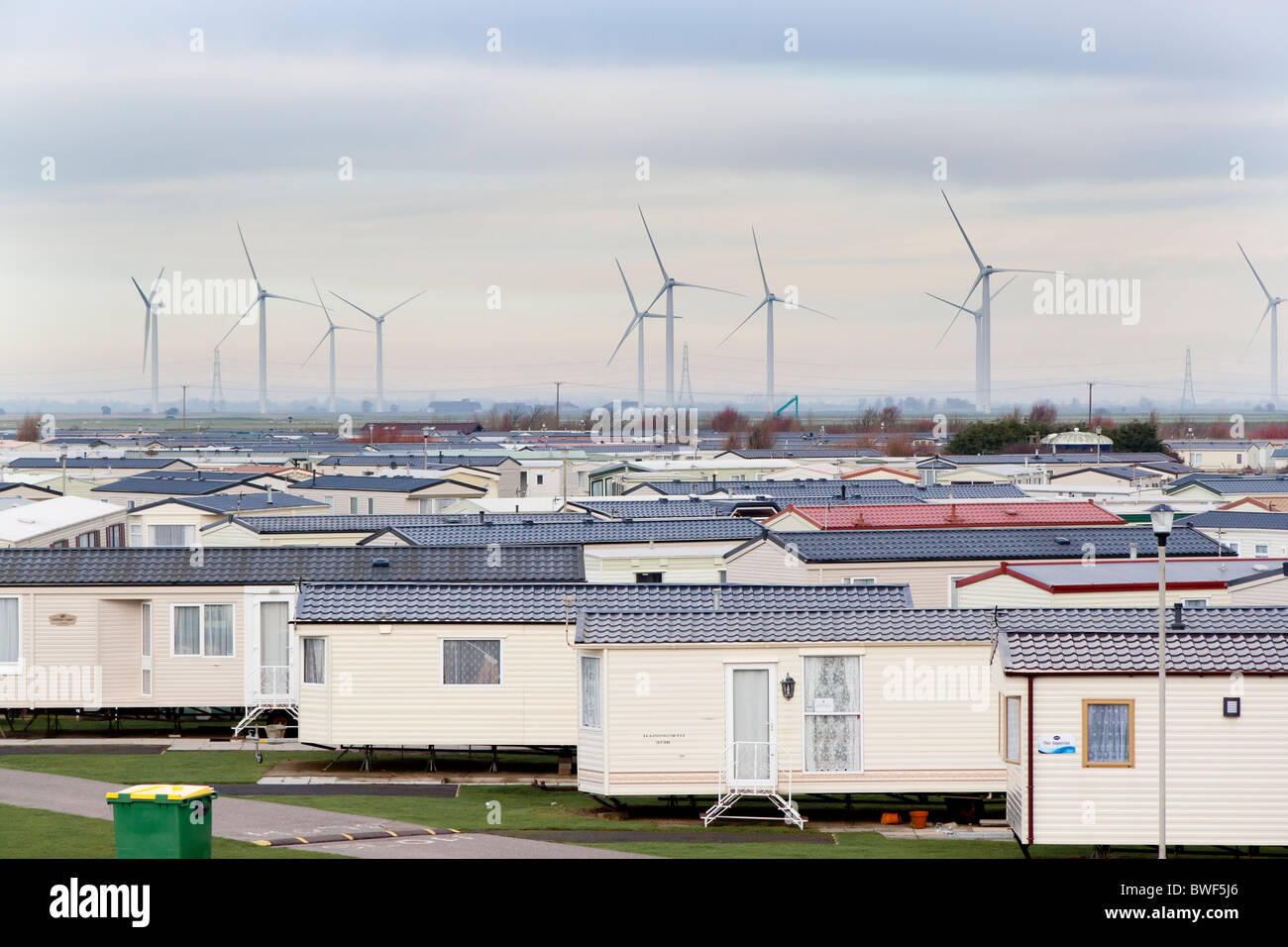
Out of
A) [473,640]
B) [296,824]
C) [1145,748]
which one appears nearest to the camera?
[1145,748]

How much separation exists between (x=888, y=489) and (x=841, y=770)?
38719 millimetres

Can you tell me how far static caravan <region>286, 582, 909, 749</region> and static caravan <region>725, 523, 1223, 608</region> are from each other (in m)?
9.83

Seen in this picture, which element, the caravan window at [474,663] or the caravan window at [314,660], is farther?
the caravan window at [314,660]

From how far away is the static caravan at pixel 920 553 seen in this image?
124ft

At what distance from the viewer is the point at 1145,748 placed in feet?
69.0

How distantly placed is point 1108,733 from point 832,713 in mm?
4724

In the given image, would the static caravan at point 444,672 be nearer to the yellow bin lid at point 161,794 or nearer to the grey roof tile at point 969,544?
the yellow bin lid at point 161,794

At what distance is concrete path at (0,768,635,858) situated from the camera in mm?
20562

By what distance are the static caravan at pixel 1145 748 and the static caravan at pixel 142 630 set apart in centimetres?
1679

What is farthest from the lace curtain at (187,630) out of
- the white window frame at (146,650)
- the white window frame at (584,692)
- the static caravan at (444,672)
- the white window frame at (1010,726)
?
the white window frame at (1010,726)

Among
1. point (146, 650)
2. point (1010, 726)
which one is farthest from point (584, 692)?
point (146, 650)

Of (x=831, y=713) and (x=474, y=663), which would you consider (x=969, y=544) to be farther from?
(x=474, y=663)

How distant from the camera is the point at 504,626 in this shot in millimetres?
28000

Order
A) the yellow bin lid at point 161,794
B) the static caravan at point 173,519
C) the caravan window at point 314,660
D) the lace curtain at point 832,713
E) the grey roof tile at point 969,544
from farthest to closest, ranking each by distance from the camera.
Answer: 1. the static caravan at point 173,519
2. the grey roof tile at point 969,544
3. the caravan window at point 314,660
4. the lace curtain at point 832,713
5. the yellow bin lid at point 161,794
